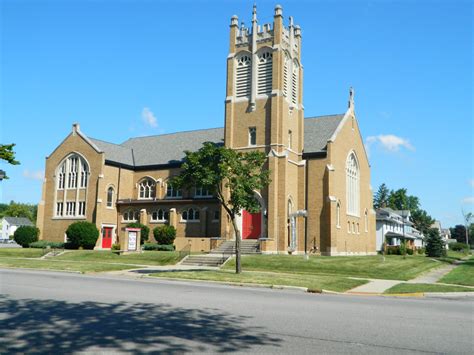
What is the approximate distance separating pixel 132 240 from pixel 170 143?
52.3ft

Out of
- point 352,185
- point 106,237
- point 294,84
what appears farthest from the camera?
point 106,237

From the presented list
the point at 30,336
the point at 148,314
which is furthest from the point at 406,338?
the point at 30,336

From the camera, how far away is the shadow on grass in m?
7.45

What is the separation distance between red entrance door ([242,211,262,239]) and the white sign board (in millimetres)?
8582

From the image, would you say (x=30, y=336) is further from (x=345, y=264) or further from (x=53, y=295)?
(x=345, y=264)

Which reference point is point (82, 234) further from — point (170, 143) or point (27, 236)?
point (170, 143)

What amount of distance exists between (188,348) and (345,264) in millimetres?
20766

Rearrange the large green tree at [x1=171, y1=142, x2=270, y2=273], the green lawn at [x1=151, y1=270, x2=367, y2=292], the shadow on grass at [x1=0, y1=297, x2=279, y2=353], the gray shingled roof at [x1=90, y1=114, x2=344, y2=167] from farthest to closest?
the gray shingled roof at [x1=90, y1=114, x2=344, y2=167] → the large green tree at [x1=171, y1=142, x2=270, y2=273] → the green lawn at [x1=151, y1=270, x2=367, y2=292] → the shadow on grass at [x1=0, y1=297, x2=279, y2=353]

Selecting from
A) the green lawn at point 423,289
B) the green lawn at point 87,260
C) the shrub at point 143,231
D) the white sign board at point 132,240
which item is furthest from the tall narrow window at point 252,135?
the green lawn at point 423,289

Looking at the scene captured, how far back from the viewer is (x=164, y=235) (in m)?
40.7

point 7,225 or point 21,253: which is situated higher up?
point 7,225

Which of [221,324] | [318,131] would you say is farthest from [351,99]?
[221,324]

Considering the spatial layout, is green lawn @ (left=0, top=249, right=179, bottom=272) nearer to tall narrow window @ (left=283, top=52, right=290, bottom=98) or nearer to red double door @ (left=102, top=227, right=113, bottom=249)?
red double door @ (left=102, top=227, right=113, bottom=249)

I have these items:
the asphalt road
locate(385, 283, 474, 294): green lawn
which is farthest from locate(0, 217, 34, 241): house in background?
locate(385, 283, 474, 294): green lawn
